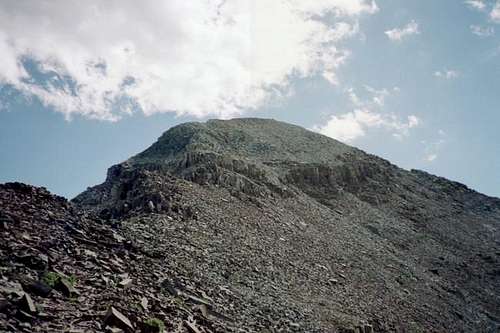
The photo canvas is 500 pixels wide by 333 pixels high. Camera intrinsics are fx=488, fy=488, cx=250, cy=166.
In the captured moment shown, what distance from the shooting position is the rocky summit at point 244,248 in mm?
12656

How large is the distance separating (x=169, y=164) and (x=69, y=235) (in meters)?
21.9

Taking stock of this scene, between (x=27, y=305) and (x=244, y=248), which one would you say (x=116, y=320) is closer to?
(x=27, y=305)

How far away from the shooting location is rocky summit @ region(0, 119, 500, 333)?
12656mm

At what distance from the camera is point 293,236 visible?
94.2 ft

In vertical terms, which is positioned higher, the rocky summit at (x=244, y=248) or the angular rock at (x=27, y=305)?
the rocky summit at (x=244, y=248)

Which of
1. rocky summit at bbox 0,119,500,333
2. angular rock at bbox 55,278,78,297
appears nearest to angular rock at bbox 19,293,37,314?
rocky summit at bbox 0,119,500,333

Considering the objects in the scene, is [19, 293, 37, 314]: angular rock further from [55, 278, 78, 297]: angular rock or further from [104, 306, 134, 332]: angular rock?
[104, 306, 134, 332]: angular rock

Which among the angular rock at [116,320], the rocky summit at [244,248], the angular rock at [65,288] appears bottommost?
the angular rock at [116,320]

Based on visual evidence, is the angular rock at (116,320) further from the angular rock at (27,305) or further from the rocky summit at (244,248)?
the angular rock at (27,305)

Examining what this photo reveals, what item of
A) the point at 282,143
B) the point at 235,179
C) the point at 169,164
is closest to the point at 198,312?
the point at 235,179

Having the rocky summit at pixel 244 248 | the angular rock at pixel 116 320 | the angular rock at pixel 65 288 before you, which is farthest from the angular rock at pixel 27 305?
the angular rock at pixel 116 320

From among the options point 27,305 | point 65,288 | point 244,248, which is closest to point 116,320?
point 65,288

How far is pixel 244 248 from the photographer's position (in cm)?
2370

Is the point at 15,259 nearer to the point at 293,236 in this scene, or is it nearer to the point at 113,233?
the point at 113,233
